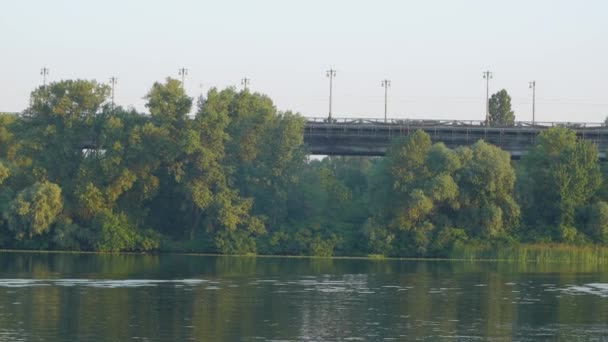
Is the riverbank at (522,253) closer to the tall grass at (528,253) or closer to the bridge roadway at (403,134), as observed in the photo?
the tall grass at (528,253)

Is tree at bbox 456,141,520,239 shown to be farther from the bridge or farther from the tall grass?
the bridge

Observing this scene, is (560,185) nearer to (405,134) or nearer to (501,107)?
(405,134)

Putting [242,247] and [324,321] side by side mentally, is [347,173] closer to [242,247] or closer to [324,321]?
[242,247]

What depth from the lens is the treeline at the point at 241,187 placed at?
113938mm

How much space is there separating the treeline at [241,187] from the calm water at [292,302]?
49.1ft

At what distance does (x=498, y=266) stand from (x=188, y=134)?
3188 centimetres

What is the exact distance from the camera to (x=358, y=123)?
13588 cm

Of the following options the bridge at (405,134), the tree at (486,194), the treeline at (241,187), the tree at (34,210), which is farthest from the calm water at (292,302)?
the bridge at (405,134)

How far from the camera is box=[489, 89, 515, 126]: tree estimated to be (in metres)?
171

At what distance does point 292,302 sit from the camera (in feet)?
215

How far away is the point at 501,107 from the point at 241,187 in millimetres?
61426

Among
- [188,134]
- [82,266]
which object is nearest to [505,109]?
[188,134]

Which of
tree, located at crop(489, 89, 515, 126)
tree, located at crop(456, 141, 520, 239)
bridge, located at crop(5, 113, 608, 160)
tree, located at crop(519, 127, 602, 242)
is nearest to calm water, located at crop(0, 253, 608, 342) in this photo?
tree, located at crop(456, 141, 520, 239)

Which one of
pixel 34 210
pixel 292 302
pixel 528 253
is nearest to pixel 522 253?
pixel 528 253
